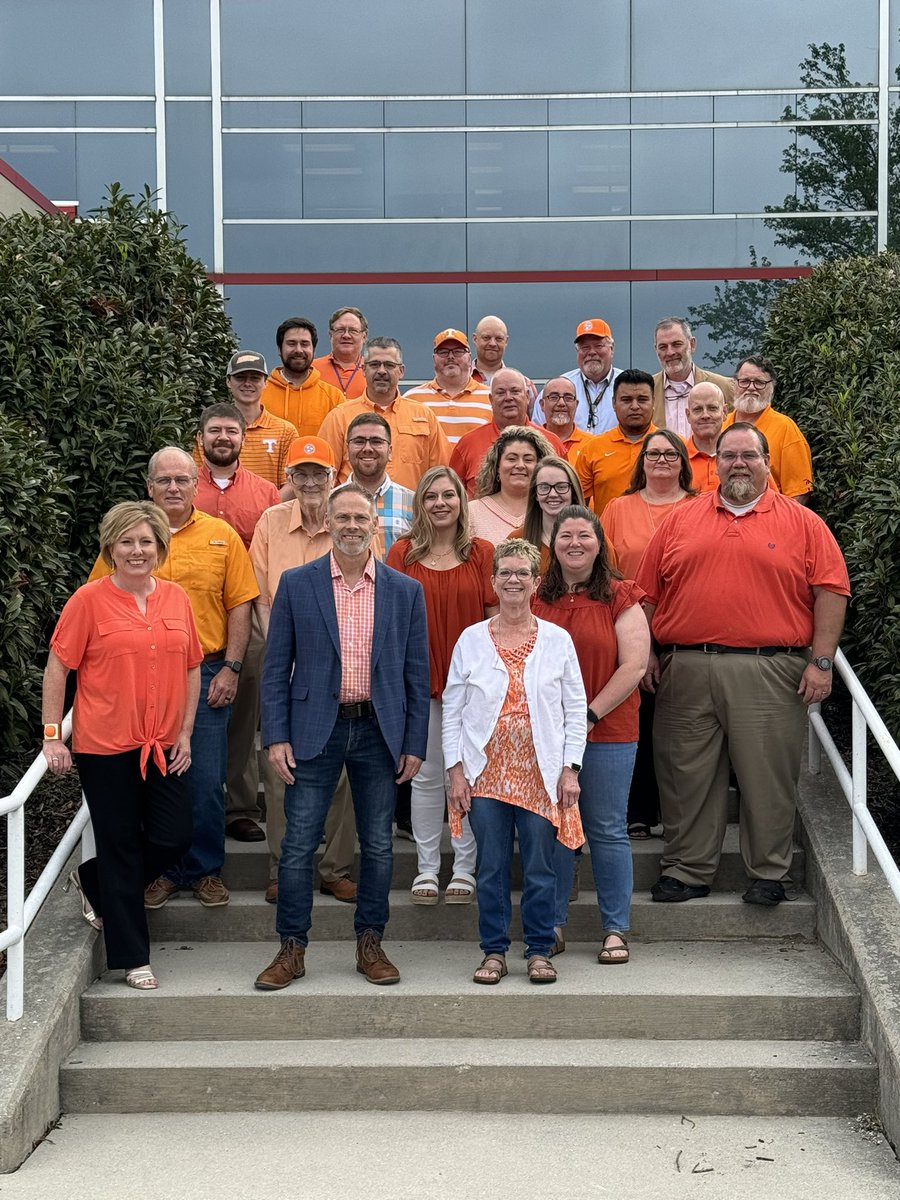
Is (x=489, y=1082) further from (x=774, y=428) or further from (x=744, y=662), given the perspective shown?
(x=774, y=428)

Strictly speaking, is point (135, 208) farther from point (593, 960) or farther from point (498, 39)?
point (498, 39)

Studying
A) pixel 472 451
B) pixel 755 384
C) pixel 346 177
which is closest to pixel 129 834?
pixel 472 451

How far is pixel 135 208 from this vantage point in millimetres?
9602

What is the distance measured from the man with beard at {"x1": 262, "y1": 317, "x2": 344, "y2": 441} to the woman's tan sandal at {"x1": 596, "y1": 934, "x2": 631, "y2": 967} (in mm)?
4235

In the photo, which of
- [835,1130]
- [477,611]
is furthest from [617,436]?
[835,1130]

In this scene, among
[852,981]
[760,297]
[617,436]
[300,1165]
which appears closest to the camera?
[300,1165]

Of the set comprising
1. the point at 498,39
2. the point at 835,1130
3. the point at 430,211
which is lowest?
the point at 835,1130

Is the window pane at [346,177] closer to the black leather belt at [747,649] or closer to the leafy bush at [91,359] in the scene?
the leafy bush at [91,359]

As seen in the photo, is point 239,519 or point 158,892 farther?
point 239,519

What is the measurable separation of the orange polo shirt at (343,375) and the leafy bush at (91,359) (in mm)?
772

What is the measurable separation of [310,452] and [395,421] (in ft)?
5.07

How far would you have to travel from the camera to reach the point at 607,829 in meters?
5.83

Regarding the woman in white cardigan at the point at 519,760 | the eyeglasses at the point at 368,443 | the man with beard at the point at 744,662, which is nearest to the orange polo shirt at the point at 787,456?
the man with beard at the point at 744,662

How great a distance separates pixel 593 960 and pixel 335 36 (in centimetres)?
1210
